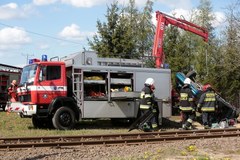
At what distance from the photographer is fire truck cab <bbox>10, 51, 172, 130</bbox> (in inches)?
562

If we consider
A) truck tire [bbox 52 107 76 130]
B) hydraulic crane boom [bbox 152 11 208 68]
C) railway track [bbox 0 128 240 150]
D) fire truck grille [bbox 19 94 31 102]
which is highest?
hydraulic crane boom [bbox 152 11 208 68]

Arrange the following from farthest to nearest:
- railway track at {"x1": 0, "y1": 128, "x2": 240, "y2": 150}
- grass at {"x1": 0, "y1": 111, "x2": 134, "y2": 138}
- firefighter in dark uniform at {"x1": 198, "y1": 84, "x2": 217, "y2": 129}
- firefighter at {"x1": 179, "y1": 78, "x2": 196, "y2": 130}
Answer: firefighter in dark uniform at {"x1": 198, "y1": 84, "x2": 217, "y2": 129}
firefighter at {"x1": 179, "y1": 78, "x2": 196, "y2": 130}
grass at {"x1": 0, "y1": 111, "x2": 134, "y2": 138}
railway track at {"x1": 0, "y1": 128, "x2": 240, "y2": 150}

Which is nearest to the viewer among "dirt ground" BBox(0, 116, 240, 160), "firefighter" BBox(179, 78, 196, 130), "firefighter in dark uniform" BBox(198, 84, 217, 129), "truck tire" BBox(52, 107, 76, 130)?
"dirt ground" BBox(0, 116, 240, 160)

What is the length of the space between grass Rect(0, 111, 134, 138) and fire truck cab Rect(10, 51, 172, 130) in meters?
0.51

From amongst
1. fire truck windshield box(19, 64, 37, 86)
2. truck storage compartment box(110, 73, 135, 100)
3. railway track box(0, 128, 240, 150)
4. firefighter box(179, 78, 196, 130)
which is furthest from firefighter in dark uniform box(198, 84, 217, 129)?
fire truck windshield box(19, 64, 37, 86)

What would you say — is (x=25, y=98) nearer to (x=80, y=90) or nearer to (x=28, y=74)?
(x=28, y=74)

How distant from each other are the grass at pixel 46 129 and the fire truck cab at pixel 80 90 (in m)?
0.51

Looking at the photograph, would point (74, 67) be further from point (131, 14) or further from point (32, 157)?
point (131, 14)

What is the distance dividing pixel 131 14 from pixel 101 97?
22824mm

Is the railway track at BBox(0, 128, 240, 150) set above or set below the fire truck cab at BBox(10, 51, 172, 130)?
below

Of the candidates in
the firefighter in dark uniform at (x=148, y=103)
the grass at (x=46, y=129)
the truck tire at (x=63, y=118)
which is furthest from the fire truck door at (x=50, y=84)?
the firefighter in dark uniform at (x=148, y=103)

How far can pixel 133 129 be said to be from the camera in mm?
15023

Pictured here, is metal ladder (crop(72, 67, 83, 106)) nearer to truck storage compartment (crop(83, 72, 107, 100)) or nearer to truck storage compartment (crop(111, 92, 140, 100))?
truck storage compartment (crop(83, 72, 107, 100))

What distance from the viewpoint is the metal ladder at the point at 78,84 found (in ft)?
48.2
